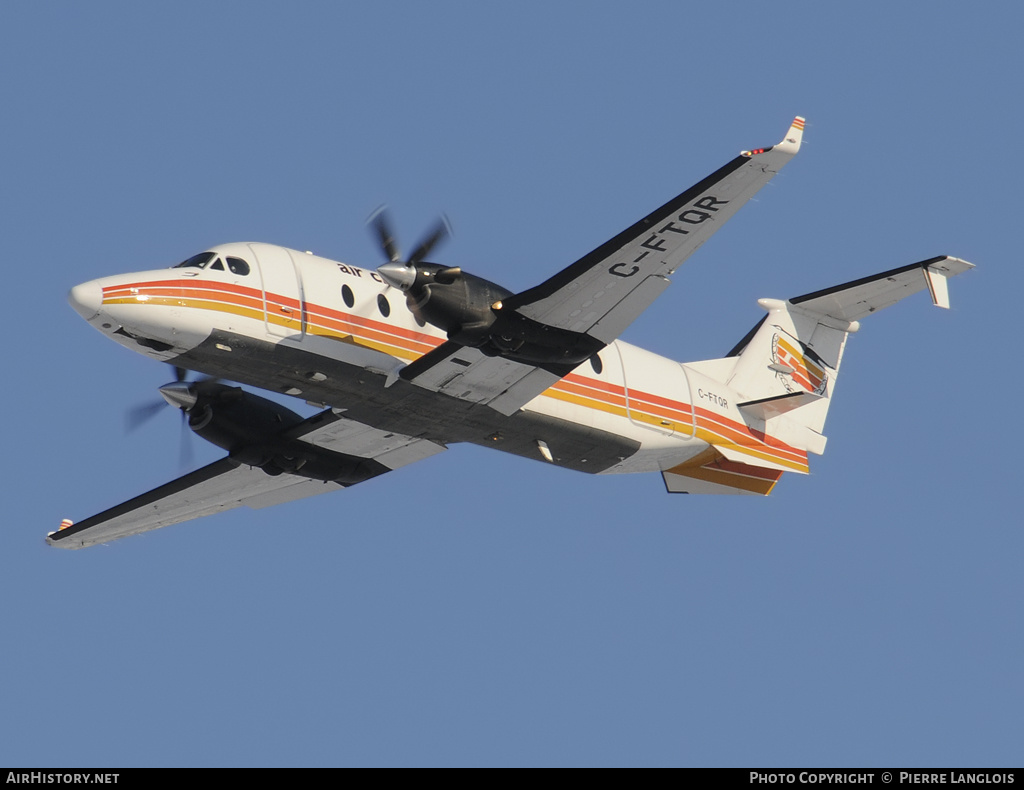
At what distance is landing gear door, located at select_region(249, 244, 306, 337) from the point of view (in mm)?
18922

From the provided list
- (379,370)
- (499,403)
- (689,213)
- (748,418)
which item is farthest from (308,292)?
(748,418)

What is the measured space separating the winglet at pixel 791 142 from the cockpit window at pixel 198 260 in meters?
7.01

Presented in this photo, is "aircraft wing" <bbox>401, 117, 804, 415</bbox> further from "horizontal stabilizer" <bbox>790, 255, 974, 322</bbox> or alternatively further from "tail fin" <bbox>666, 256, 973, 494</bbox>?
"tail fin" <bbox>666, 256, 973, 494</bbox>

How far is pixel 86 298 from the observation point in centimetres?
1803

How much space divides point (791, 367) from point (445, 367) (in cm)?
843

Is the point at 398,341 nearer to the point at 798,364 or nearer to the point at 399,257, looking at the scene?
the point at 399,257

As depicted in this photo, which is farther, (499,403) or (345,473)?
(345,473)

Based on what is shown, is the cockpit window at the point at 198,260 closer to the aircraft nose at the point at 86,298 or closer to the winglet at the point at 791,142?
the aircraft nose at the point at 86,298

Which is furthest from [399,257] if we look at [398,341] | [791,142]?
[791,142]

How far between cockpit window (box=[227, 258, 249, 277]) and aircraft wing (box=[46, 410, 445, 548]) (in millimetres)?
3214

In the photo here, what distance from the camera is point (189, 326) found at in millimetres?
18391

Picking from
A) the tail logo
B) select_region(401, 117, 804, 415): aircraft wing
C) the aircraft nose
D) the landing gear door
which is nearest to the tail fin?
the tail logo
